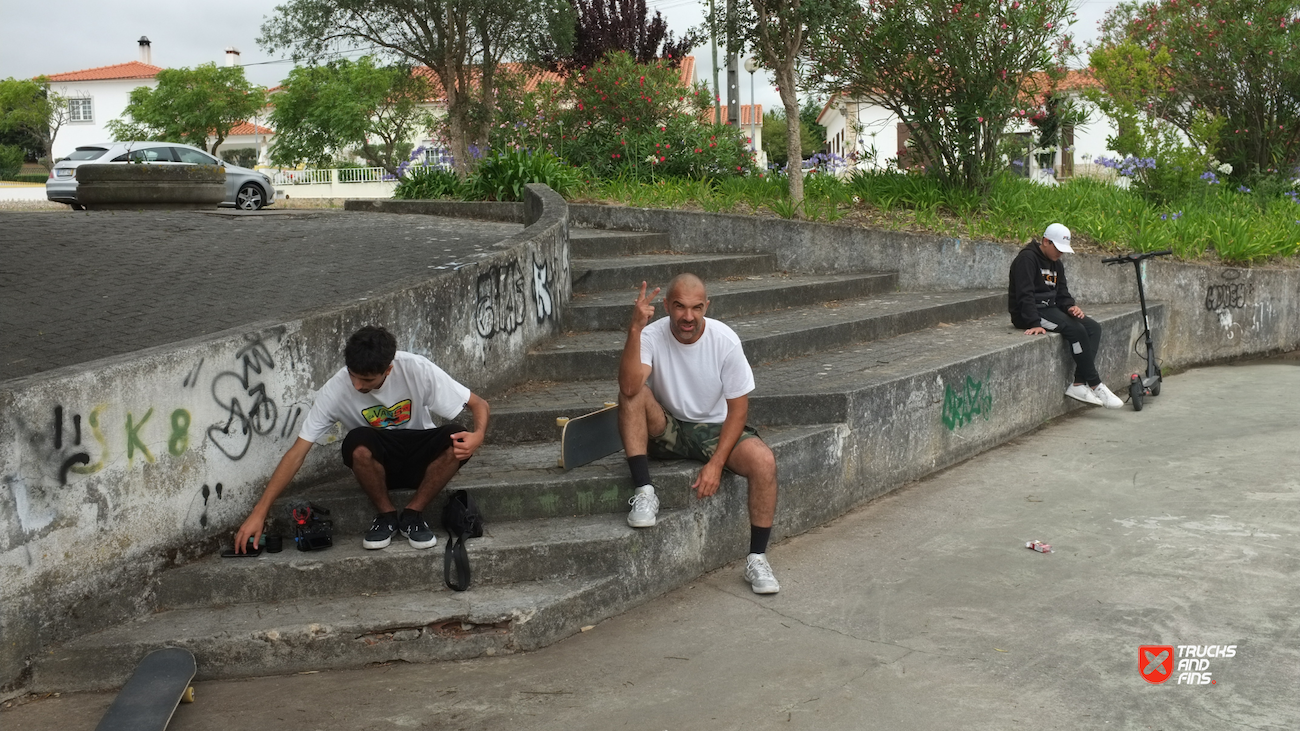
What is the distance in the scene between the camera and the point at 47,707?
386cm

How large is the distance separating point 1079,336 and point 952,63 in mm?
3522

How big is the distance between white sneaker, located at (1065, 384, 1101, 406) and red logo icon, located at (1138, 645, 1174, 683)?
445cm

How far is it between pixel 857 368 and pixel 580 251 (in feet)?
10.7

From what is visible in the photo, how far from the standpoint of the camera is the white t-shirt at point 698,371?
5.01 metres

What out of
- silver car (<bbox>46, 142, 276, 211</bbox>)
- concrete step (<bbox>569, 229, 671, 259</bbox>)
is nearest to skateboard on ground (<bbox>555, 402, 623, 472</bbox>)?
concrete step (<bbox>569, 229, 671, 259</bbox>)

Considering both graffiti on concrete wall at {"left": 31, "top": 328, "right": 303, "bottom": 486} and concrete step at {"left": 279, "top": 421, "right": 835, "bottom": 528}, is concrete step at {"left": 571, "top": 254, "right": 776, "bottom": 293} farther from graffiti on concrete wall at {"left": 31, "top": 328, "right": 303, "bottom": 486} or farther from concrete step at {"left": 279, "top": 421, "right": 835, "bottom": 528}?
graffiti on concrete wall at {"left": 31, "top": 328, "right": 303, "bottom": 486}

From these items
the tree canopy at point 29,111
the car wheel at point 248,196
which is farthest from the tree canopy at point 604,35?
the tree canopy at point 29,111

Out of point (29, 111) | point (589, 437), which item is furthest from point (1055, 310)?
point (29, 111)

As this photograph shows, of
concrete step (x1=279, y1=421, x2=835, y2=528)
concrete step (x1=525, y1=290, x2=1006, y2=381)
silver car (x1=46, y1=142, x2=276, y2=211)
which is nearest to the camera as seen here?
concrete step (x1=279, y1=421, x2=835, y2=528)

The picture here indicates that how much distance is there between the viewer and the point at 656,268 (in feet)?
28.5

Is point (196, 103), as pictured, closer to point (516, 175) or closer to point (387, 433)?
point (516, 175)

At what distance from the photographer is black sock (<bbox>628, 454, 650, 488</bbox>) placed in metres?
4.88

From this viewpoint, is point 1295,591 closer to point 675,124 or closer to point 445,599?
Answer: point 445,599

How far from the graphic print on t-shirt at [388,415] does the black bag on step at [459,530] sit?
0.40 metres
